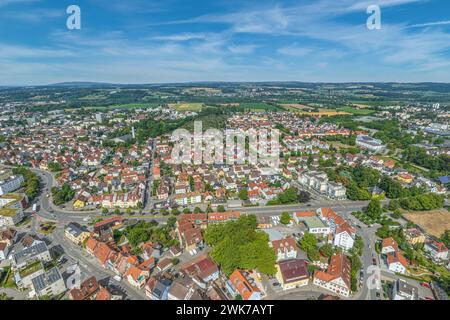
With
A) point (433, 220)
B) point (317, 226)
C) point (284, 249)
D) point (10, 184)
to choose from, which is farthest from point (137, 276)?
point (433, 220)

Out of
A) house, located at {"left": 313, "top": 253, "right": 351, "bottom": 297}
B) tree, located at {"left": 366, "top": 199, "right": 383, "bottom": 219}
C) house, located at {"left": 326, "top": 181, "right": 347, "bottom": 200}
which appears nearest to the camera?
house, located at {"left": 313, "top": 253, "right": 351, "bottom": 297}

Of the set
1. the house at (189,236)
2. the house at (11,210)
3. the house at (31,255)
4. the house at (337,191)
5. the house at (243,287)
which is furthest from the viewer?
the house at (337,191)

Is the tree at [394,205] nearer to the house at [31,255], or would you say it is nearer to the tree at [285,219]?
the tree at [285,219]

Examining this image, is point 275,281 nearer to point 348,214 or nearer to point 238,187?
point 348,214

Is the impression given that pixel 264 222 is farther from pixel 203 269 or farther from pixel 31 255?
pixel 31 255

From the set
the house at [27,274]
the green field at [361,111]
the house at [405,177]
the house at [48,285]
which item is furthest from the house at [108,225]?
the green field at [361,111]

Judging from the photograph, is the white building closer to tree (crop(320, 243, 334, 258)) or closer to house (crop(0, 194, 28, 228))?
house (crop(0, 194, 28, 228))

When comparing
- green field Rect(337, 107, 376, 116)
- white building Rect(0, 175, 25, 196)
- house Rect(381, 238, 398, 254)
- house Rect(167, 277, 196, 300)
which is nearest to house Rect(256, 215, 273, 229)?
house Rect(381, 238, 398, 254)
